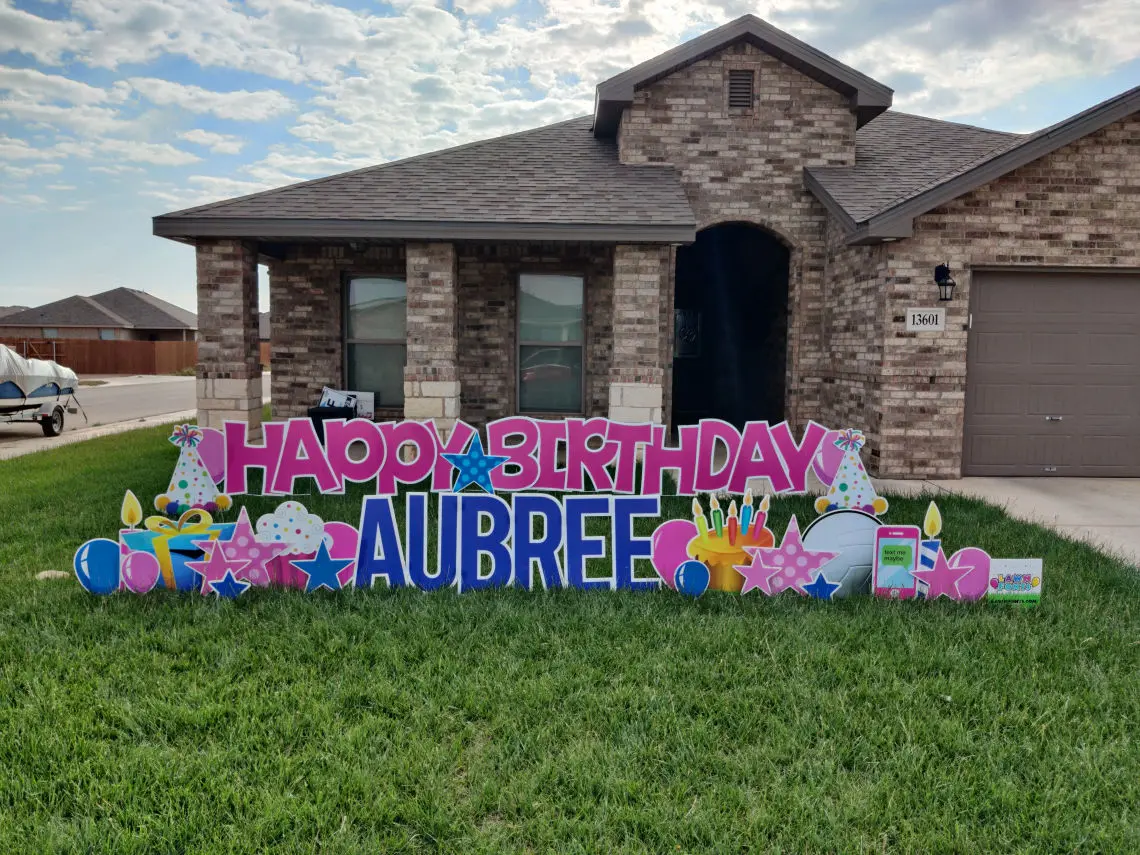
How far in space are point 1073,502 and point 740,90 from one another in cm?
719

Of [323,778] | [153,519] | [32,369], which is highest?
[32,369]

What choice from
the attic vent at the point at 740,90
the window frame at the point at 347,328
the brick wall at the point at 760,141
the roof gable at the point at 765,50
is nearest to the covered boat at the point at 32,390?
the window frame at the point at 347,328

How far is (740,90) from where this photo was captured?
476 inches

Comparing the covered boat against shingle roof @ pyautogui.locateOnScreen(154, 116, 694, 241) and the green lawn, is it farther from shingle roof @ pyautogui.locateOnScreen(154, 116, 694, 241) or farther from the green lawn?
the green lawn

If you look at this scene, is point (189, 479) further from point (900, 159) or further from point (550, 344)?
point (900, 159)

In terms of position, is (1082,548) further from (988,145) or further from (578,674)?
(988,145)

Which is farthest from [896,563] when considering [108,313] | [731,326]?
[108,313]

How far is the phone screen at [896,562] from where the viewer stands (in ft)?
18.2

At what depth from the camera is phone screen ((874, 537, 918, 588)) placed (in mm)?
5555

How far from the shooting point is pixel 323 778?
3.40 m

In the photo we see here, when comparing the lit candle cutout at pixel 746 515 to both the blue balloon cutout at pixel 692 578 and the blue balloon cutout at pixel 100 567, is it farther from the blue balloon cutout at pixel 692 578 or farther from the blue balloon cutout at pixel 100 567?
the blue balloon cutout at pixel 100 567

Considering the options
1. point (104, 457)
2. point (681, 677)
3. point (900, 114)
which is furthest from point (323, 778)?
point (900, 114)

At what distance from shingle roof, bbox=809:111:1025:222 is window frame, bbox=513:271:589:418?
3719 mm

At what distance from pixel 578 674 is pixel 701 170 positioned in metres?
9.34
